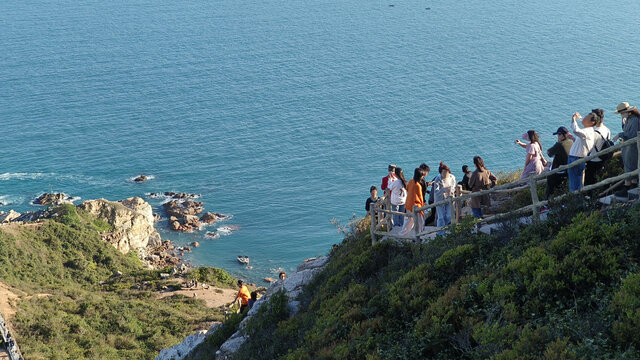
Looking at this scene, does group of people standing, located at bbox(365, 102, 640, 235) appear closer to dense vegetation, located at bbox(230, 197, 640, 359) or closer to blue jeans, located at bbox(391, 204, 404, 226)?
blue jeans, located at bbox(391, 204, 404, 226)

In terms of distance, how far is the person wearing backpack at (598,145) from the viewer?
1108 centimetres

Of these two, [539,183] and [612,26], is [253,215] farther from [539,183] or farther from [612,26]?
[612,26]

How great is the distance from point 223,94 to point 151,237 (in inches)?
1396

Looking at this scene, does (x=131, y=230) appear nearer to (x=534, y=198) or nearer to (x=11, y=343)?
(x=11, y=343)

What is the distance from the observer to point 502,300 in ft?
27.5

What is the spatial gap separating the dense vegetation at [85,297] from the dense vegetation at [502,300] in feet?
56.9

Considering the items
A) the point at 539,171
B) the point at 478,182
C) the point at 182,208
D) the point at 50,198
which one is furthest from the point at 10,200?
the point at 539,171

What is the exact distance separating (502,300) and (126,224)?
45905 mm

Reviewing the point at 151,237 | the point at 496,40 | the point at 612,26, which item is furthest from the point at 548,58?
the point at 151,237

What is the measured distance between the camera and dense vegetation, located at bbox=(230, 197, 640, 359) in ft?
23.6

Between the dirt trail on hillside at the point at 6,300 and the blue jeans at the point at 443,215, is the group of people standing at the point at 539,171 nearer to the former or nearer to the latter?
the blue jeans at the point at 443,215

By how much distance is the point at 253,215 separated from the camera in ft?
184

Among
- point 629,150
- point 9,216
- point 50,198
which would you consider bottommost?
point 629,150

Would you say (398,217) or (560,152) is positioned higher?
(560,152)
